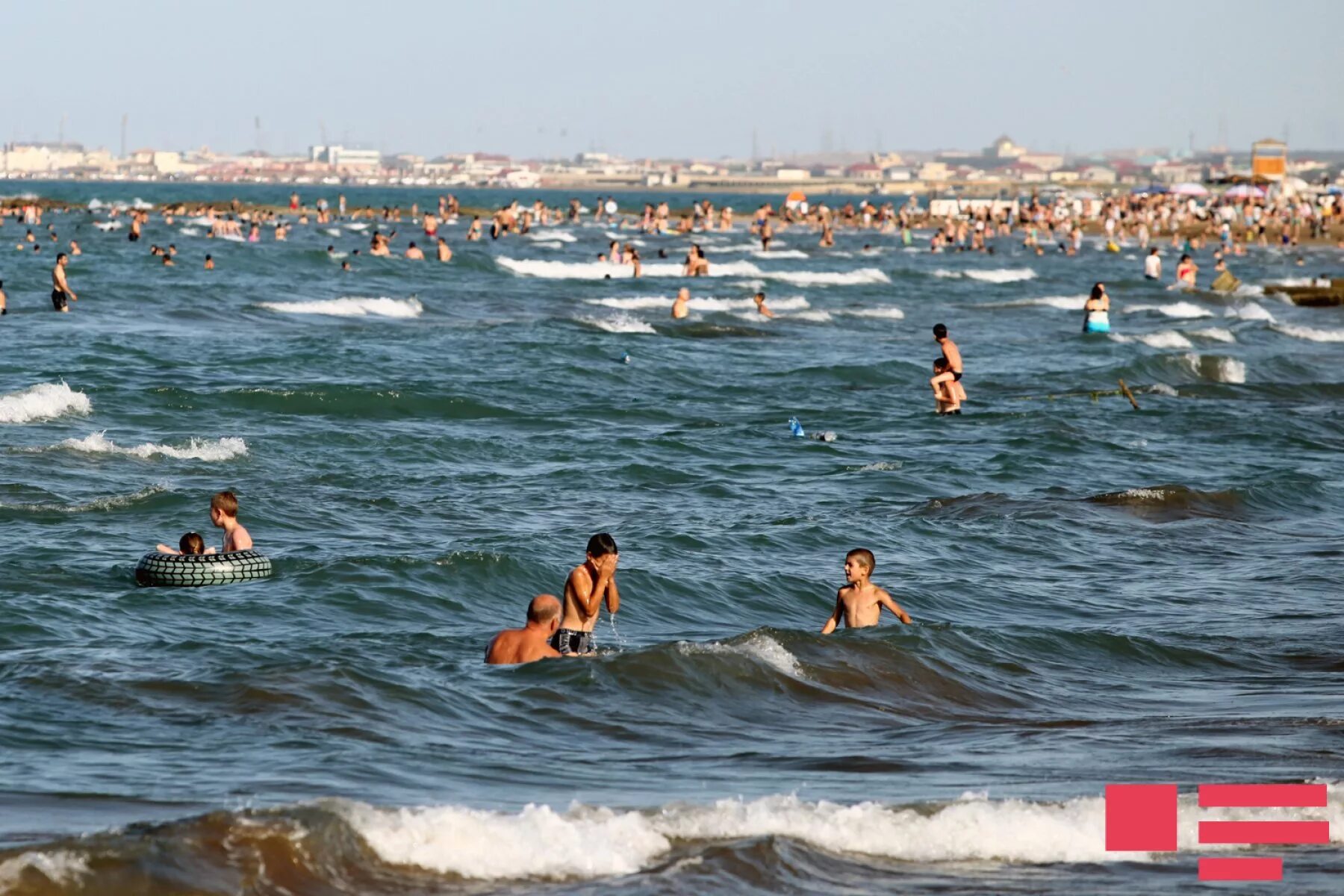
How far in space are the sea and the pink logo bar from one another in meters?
0.08

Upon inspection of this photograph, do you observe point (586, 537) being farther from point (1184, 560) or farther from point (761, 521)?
point (1184, 560)

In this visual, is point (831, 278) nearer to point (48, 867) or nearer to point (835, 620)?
point (835, 620)

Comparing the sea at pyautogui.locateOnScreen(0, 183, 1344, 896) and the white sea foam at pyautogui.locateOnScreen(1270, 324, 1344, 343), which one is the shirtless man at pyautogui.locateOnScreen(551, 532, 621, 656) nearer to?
the sea at pyautogui.locateOnScreen(0, 183, 1344, 896)

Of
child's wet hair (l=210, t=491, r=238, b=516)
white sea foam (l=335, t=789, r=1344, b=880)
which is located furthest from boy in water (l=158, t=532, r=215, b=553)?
white sea foam (l=335, t=789, r=1344, b=880)

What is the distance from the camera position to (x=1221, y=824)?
24.9 ft

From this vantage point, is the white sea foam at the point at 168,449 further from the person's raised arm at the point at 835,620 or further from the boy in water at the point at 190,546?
the person's raised arm at the point at 835,620

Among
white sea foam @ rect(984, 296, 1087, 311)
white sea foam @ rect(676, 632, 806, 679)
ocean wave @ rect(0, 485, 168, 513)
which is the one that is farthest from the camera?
white sea foam @ rect(984, 296, 1087, 311)

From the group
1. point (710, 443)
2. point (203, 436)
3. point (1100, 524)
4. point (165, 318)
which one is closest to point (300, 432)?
point (203, 436)

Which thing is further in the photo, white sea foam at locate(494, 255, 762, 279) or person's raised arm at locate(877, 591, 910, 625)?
white sea foam at locate(494, 255, 762, 279)

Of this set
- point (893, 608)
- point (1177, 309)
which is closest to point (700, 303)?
point (1177, 309)

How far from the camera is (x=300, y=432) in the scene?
2070cm

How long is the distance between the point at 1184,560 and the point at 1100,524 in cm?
152

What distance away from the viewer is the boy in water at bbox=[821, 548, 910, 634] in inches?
457

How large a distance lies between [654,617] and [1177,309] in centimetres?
3240
